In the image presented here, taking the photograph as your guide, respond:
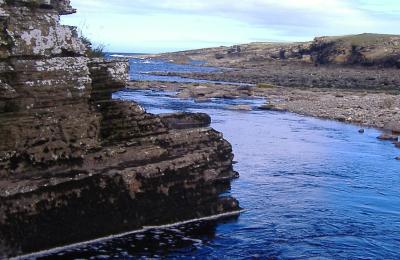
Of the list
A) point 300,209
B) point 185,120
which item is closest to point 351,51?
point 185,120

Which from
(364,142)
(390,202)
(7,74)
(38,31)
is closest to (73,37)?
(38,31)

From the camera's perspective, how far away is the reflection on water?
505 inches

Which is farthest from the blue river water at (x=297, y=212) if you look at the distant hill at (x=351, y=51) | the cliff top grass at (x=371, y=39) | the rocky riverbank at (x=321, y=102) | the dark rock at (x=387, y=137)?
the cliff top grass at (x=371, y=39)

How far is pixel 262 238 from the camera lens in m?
13.7

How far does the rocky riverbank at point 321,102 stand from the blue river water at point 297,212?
380 inches

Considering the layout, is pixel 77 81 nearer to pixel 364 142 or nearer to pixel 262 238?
pixel 262 238

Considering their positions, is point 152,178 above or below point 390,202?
above

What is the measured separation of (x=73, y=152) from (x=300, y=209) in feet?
23.2

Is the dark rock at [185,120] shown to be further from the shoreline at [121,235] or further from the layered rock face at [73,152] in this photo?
the shoreline at [121,235]

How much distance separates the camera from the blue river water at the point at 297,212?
12750 mm

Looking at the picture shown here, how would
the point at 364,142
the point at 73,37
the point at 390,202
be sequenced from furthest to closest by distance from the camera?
the point at 364,142
the point at 390,202
the point at 73,37

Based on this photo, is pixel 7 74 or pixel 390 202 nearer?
pixel 7 74

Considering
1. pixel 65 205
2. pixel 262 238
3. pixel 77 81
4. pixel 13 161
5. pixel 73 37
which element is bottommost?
pixel 262 238

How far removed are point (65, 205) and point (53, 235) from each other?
711mm
